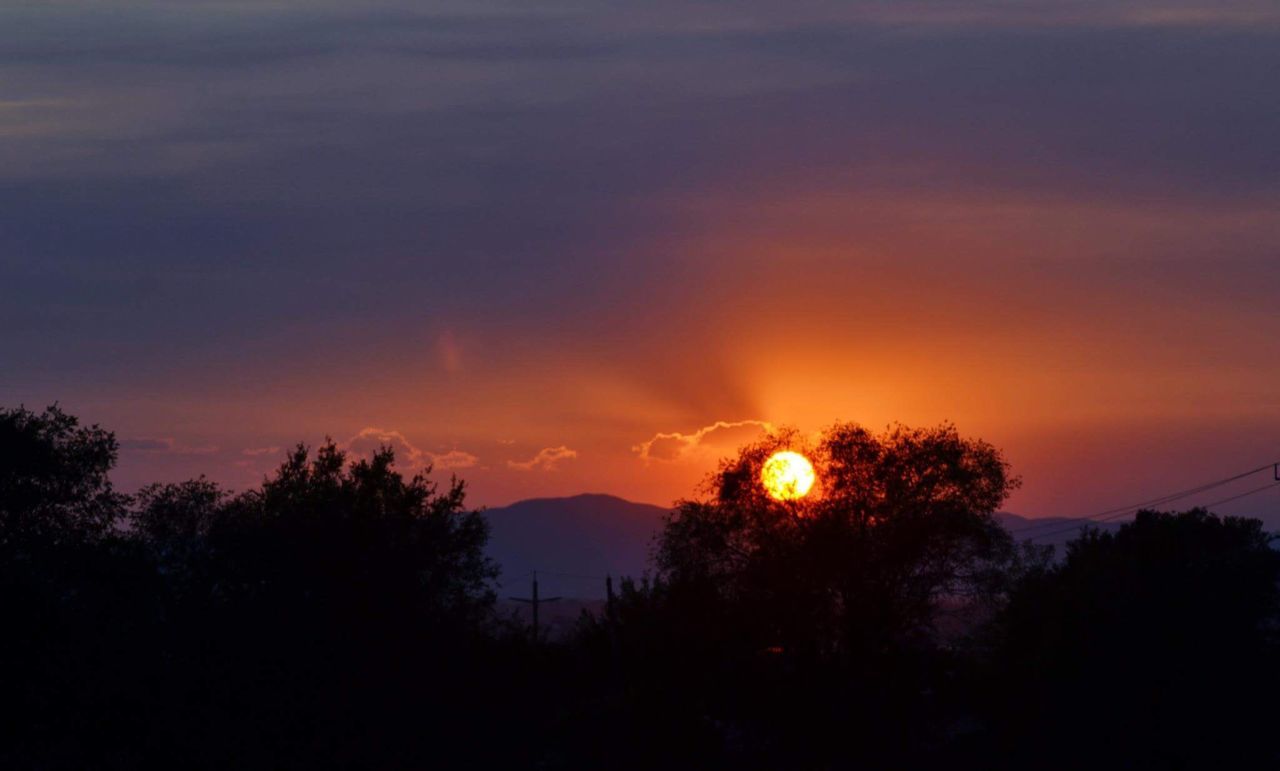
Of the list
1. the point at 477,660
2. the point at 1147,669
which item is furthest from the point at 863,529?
the point at 477,660

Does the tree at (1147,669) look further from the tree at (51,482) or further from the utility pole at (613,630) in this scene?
the tree at (51,482)

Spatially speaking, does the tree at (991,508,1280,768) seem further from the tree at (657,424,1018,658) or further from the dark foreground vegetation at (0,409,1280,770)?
the tree at (657,424,1018,658)

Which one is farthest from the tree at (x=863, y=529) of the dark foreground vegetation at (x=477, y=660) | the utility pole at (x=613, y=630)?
the utility pole at (x=613, y=630)

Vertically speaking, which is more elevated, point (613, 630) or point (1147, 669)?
point (613, 630)

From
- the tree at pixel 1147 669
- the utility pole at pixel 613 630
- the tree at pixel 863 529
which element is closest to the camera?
the utility pole at pixel 613 630

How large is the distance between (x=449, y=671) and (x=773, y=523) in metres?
57.8

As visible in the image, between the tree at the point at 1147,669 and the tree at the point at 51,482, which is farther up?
the tree at the point at 51,482

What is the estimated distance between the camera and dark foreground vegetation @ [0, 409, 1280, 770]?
1742 inches

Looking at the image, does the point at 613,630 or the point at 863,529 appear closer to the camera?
the point at 613,630

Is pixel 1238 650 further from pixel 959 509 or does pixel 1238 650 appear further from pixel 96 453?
pixel 96 453

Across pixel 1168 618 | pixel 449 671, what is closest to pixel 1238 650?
pixel 1168 618

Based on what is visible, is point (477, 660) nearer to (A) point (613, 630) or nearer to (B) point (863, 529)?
(A) point (613, 630)

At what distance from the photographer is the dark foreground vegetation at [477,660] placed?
44.2 meters

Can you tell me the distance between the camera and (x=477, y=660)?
4897 centimetres
